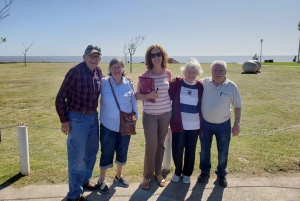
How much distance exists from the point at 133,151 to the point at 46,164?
1.63 metres

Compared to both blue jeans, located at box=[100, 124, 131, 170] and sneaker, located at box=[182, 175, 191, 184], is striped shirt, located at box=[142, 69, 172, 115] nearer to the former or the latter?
blue jeans, located at box=[100, 124, 131, 170]

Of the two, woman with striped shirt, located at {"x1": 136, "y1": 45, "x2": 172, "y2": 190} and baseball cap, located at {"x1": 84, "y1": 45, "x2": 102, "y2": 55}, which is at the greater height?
baseball cap, located at {"x1": 84, "y1": 45, "x2": 102, "y2": 55}

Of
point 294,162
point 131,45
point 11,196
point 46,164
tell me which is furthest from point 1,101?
point 131,45

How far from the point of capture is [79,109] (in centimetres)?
313

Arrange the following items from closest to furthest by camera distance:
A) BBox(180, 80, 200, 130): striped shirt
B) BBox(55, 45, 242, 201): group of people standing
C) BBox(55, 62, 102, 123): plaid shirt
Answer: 1. BBox(55, 62, 102, 123): plaid shirt
2. BBox(55, 45, 242, 201): group of people standing
3. BBox(180, 80, 200, 130): striped shirt

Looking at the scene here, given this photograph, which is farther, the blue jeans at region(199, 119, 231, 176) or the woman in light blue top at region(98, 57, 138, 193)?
the blue jeans at region(199, 119, 231, 176)

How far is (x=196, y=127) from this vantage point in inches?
142

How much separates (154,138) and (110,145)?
1.89 feet

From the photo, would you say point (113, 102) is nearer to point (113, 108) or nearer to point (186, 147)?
point (113, 108)

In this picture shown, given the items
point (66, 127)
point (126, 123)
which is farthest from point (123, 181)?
point (66, 127)

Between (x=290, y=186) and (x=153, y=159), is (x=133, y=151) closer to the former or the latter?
(x=153, y=159)

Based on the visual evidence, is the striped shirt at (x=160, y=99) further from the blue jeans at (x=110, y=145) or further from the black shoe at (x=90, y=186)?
the black shoe at (x=90, y=186)

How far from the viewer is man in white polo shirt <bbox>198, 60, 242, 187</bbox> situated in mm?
3510

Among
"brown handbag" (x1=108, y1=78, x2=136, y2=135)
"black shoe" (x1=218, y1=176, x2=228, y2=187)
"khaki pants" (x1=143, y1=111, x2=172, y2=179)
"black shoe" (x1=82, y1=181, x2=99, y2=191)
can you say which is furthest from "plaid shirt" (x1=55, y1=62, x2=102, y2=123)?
"black shoe" (x1=218, y1=176, x2=228, y2=187)
